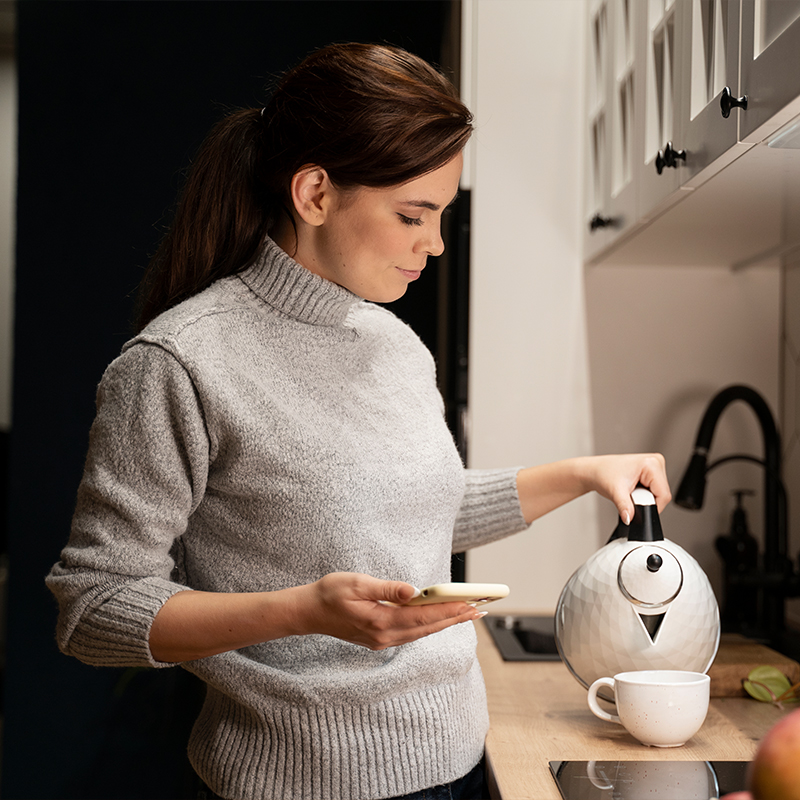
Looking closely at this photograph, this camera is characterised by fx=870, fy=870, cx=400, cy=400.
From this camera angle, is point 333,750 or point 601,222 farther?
point 601,222

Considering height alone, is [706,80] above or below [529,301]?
above

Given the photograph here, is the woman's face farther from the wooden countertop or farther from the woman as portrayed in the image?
the wooden countertop

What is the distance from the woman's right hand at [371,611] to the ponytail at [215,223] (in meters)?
0.36

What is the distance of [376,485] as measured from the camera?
81 centimetres

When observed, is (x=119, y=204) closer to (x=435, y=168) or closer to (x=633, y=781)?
(x=435, y=168)

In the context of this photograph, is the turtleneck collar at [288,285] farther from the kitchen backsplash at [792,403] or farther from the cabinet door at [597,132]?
the kitchen backsplash at [792,403]

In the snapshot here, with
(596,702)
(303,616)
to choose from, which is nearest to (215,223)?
(303,616)

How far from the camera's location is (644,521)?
0.91 m

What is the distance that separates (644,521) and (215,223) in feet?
1.76

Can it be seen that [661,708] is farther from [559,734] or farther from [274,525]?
[274,525]

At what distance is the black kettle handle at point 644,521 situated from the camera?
91 centimetres

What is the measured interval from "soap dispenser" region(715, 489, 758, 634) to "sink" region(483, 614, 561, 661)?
0.28 meters

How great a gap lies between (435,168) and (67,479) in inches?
61.5

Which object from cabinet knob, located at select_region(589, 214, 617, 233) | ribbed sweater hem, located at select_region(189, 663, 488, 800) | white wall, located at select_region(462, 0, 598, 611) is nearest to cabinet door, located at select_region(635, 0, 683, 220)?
cabinet knob, located at select_region(589, 214, 617, 233)
